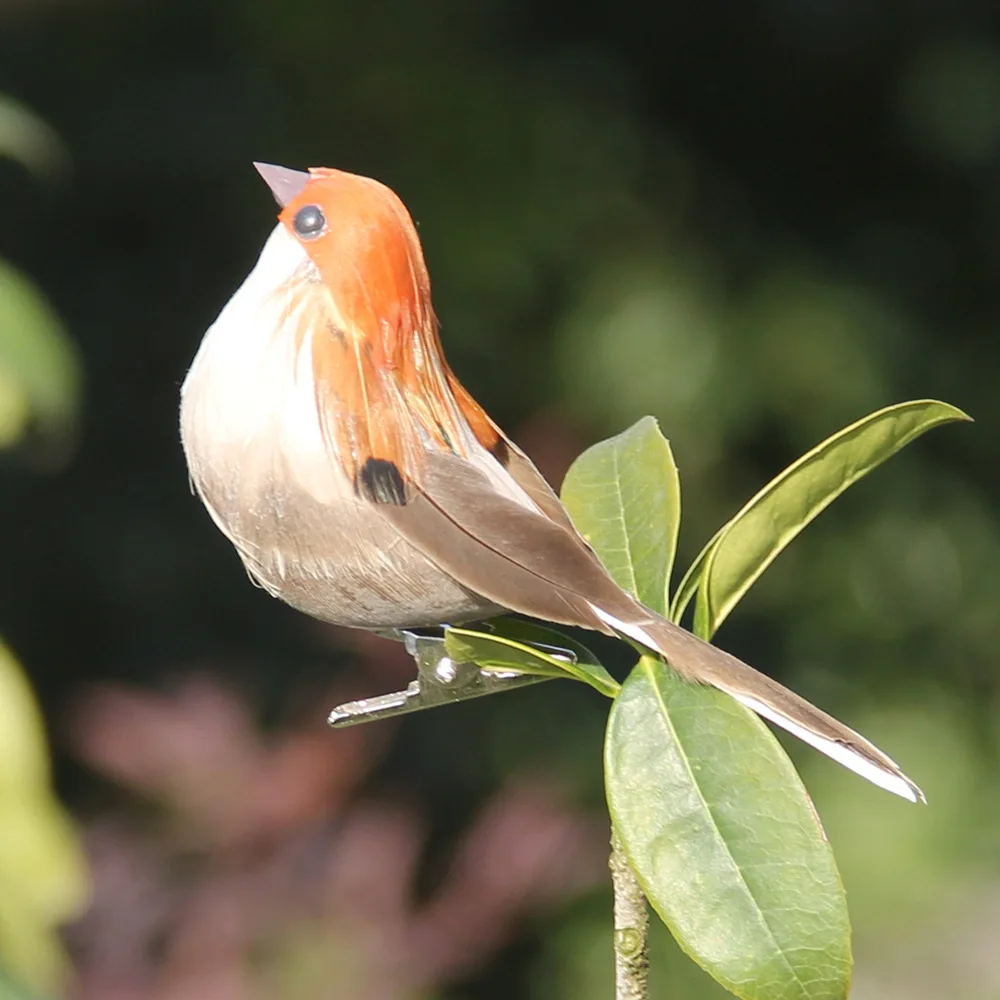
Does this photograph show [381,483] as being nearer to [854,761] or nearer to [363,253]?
[363,253]

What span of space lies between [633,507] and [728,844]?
20cm

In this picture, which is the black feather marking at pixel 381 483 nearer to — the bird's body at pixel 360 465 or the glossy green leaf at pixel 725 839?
the bird's body at pixel 360 465

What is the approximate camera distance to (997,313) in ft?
8.97

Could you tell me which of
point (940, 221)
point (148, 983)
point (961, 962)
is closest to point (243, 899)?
point (148, 983)

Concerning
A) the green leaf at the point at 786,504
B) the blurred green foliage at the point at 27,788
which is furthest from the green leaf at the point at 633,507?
the blurred green foliage at the point at 27,788

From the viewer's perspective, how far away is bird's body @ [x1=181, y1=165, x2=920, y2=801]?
573mm

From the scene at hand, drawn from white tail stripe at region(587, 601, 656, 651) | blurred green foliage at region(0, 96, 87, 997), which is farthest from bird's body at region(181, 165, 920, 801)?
blurred green foliage at region(0, 96, 87, 997)

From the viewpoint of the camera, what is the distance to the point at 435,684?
63 cm

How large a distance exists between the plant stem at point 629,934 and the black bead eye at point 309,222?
0.27m

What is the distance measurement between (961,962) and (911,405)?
6.77ft

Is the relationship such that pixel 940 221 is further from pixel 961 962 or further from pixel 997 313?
pixel 961 962

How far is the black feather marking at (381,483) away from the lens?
1.89ft

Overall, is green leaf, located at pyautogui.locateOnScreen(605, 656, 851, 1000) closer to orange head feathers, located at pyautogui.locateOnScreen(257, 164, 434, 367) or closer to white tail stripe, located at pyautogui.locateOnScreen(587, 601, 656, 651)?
white tail stripe, located at pyautogui.locateOnScreen(587, 601, 656, 651)

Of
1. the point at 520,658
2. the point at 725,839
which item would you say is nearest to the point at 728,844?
the point at 725,839
